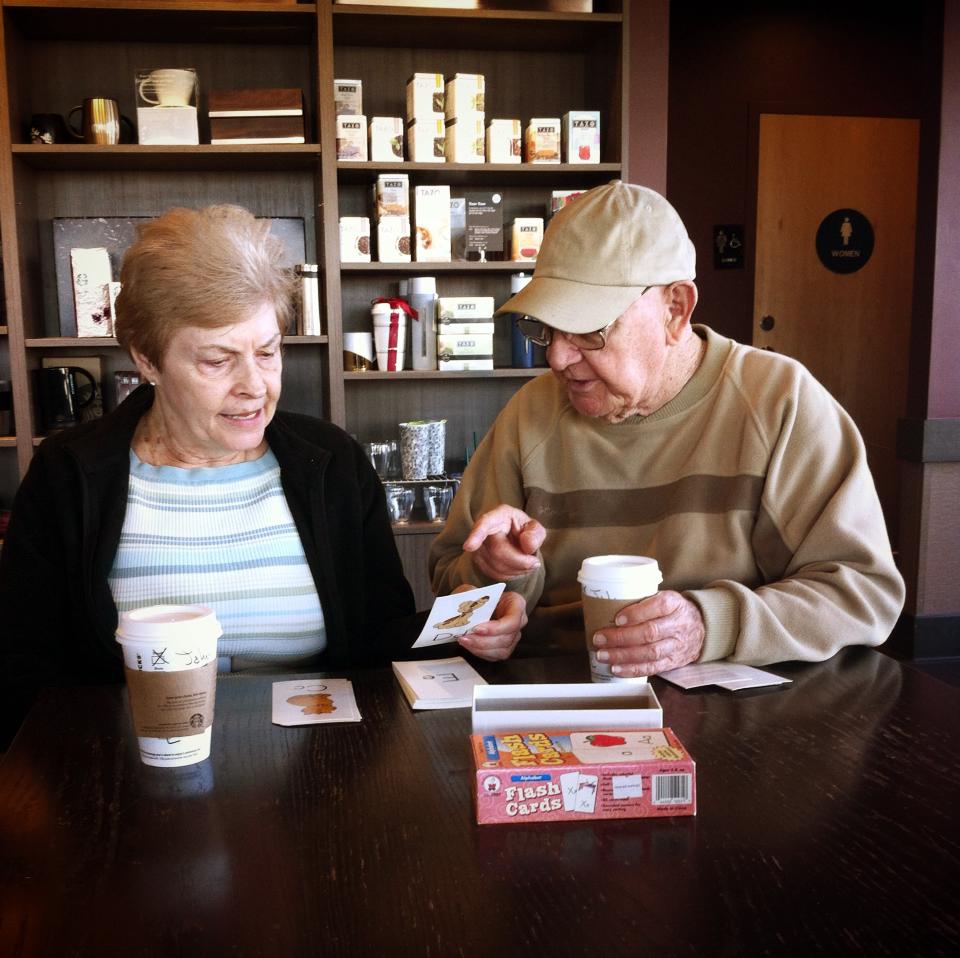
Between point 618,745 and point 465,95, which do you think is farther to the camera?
point 465,95

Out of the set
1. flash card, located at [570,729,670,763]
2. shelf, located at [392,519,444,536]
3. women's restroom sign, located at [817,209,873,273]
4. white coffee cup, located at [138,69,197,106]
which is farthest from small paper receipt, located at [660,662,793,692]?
women's restroom sign, located at [817,209,873,273]

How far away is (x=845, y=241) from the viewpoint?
580 cm

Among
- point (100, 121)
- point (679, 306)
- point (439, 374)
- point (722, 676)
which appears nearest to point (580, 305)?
point (679, 306)

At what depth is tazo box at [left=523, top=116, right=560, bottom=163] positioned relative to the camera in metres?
3.71

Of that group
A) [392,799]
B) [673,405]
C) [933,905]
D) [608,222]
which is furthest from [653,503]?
[933,905]

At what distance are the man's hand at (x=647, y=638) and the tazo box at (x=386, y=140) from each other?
8.84ft

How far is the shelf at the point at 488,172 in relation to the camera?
3607 millimetres

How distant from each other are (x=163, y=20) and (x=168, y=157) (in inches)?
18.8

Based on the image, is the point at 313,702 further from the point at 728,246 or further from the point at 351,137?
the point at 728,246

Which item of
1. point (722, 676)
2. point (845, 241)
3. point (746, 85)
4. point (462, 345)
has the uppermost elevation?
point (746, 85)

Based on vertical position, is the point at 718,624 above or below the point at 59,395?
below

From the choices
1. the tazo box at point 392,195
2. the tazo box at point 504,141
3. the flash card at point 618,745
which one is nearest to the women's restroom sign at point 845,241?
the tazo box at point 504,141

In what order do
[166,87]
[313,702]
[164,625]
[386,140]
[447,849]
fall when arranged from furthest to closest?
1. [386,140]
2. [166,87]
3. [313,702]
4. [164,625]
5. [447,849]

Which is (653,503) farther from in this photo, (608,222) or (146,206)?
(146,206)
